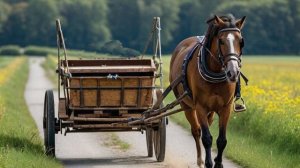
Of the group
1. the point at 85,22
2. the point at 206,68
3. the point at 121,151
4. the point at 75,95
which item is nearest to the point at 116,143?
the point at 121,151

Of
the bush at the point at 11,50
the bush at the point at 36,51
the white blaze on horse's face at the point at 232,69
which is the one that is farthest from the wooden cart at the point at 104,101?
the bush at the point at 11,50

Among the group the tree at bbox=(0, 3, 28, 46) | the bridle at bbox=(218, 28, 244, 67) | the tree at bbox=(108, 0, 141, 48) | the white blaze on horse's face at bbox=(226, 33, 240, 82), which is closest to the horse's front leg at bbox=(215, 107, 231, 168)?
the bridle at bbox=(218, 28, 244, 67)

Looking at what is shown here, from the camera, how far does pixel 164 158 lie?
1340 cm

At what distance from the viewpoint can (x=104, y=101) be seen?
13.1 meters

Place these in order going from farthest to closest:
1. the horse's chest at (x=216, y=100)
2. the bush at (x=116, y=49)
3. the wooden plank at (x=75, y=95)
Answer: the bush at (x=116, y=49)
the wooden plank at (x=75, y=95)
the horse's chest at (x=216, y=100)

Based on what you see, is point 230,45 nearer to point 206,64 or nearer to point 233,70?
point 233,70

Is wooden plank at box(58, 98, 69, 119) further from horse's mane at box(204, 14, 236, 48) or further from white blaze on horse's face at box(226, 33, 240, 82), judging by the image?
white blaze on horse's face at box(226, 33, 240, 82)

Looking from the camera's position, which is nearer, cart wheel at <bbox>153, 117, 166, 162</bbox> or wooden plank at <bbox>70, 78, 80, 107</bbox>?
wooden plank at <bbox>70, 78, 80, 107</bbox>

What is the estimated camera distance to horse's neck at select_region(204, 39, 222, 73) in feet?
34.5

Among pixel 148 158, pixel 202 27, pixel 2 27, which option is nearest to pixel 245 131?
pixel 148 158

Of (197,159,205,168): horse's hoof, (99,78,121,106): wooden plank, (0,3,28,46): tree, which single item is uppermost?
(0,3,28,46): tree

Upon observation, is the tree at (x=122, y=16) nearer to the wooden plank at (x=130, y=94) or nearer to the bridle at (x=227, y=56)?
the wooden plank at (x=130, y=94)

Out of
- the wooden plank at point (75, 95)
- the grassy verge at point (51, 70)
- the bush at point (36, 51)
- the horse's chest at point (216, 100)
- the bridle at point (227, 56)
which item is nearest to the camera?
the bridle at point (227, 56)

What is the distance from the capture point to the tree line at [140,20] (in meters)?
89.7
